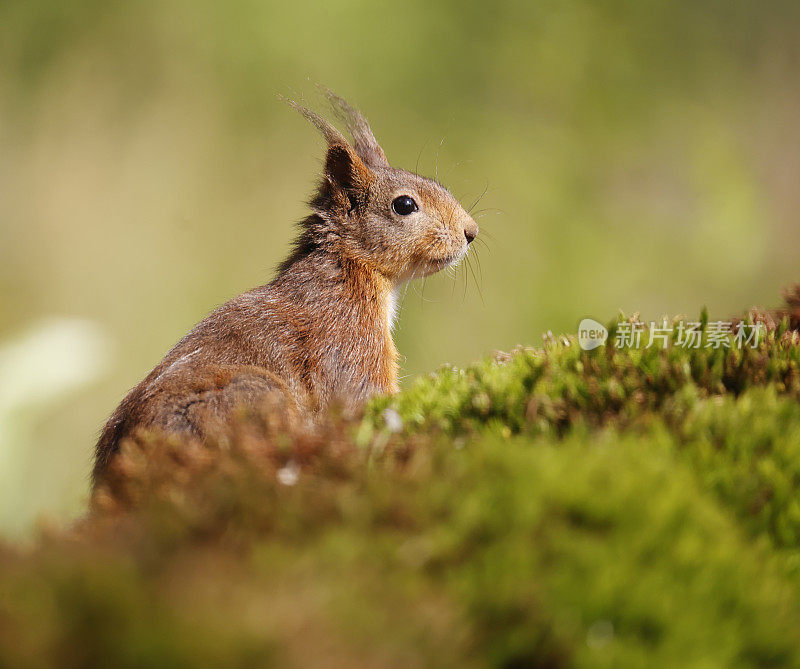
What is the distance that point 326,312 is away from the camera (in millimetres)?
4664

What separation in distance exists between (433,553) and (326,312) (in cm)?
310

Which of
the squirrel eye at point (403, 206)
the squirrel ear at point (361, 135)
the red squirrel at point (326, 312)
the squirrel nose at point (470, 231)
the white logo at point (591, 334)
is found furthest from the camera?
the squirrel ear at point (361, 135)

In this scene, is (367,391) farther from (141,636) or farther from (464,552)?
(141,636)

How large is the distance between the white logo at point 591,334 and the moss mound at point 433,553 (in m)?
0.68

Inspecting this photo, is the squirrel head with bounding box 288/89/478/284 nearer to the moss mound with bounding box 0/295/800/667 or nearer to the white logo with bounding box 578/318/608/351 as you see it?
the white logo with bounding box 578/318/608/351

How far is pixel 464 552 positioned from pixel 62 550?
2.70 feet

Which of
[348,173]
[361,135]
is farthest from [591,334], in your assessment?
[361,135]

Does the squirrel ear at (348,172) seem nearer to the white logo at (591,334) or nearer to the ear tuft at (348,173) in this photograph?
the ear tuft at (348,173)

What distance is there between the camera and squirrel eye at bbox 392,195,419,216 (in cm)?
513

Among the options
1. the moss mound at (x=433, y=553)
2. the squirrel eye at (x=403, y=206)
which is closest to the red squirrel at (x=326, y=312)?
the squirrel eye at (x=403, y=206)

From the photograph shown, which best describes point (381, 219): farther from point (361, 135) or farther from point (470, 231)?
point (361, 135)

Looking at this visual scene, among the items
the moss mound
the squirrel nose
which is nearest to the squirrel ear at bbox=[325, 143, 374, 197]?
the squirrel nose

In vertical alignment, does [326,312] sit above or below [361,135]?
below

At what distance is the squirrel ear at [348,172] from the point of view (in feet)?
16.7
